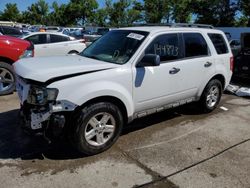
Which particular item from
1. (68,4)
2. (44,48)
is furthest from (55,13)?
(44,48)

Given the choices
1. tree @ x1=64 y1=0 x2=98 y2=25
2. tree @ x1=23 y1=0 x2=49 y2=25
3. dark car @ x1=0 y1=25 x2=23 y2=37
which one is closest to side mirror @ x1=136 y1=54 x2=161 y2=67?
dark car @ x1=0 y1=25 x2=23 y2=37

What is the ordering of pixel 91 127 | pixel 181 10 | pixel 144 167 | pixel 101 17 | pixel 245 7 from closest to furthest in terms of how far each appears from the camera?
pixel 144 167 → pixel 91 127 → pixel 245 7 → pixel 181 10 → pixel 101 17

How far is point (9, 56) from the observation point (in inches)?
265

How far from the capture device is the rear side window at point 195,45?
5236 millimetres

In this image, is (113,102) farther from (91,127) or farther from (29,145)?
(29,145)

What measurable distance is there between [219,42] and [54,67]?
3660 mm

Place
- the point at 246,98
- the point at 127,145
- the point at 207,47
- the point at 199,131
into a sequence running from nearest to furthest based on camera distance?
1. the point at 127,145
2. the point at 199,131
3. the point at 207,47
4. the point at 246,98

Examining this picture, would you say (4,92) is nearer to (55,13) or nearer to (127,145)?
(127,145)

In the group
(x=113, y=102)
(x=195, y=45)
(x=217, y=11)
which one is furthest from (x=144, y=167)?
(x=217, y=11)

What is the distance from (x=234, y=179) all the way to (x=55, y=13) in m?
60.0

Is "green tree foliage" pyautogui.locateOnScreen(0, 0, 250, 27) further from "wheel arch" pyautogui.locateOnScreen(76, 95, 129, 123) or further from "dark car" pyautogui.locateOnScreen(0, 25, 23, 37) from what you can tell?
"wheel arch" pyautogui.locateOnScreen(76, 95, 129, 123)

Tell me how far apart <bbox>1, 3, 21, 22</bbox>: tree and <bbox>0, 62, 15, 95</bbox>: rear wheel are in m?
70.4

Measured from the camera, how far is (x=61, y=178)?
11.6 feet

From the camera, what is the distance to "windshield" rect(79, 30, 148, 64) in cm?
446
